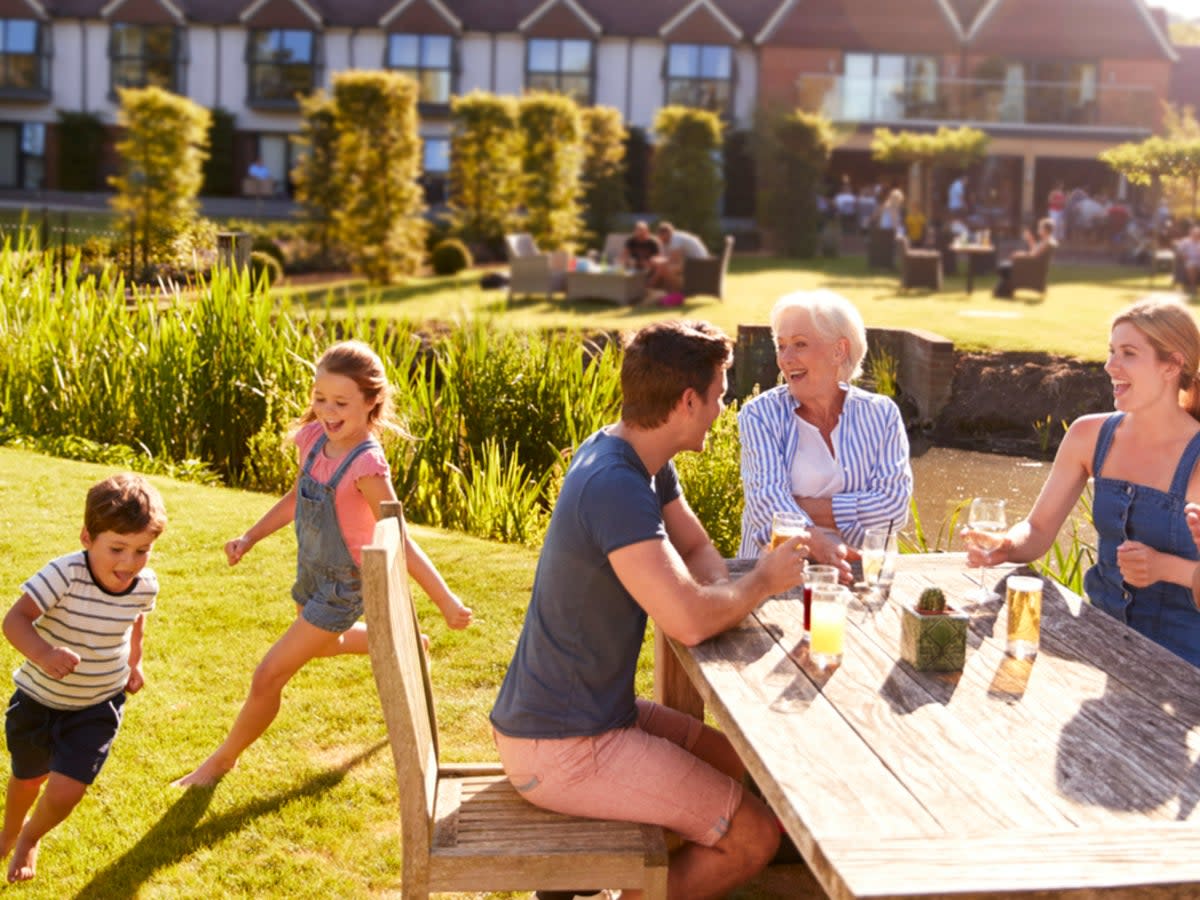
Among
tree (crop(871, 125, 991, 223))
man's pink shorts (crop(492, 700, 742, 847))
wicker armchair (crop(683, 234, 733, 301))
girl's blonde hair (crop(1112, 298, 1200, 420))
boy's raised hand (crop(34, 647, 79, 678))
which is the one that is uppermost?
tree (crop(871, 125, 991, 223))

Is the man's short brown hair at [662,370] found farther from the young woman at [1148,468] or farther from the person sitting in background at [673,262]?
the person sitting in background at [673,262]

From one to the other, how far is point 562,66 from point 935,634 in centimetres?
3708

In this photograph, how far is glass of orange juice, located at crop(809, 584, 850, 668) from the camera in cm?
301

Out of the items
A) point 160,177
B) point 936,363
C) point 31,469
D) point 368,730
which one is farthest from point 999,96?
point 368,730

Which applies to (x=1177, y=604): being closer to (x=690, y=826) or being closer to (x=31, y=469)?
(x=690, y=826)

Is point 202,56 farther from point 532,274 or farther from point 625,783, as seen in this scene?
point 625,783

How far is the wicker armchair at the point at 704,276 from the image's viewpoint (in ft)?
64.3

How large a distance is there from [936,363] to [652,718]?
9.77 meters

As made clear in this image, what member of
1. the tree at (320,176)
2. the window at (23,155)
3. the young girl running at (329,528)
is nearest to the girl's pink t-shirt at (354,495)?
the young girl running at (329,528)

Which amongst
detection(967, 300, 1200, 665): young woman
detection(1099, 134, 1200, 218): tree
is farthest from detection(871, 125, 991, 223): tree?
detection(967, 300, 1200, 665): young woman

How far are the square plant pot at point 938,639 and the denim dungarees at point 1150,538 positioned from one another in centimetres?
102

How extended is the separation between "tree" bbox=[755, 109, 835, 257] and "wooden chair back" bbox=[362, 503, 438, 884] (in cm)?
2830

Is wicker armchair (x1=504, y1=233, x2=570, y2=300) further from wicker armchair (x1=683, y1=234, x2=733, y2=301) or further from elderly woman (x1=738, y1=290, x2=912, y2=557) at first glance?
elderly woman (x1=738, y1=290, x2=912, y2=557)

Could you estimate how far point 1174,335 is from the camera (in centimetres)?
376
